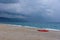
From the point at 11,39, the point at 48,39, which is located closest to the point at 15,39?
the point at 11,39

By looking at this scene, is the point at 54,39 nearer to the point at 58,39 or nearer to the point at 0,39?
the point at 58,39

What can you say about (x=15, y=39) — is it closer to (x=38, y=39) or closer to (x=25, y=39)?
(x=25, y=39)

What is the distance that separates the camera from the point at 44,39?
15.9 meters

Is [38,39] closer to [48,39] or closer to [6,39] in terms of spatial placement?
[48,39]

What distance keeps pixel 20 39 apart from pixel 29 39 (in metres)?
0.93

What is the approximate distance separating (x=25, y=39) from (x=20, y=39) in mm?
535

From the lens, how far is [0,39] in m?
15.1

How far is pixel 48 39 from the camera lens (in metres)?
15.9

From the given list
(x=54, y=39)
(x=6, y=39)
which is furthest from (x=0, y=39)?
(x=54, y=39)

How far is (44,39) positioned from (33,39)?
1169 mm

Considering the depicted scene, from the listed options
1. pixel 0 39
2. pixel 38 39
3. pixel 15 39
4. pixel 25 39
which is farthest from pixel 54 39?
pixel 0 39

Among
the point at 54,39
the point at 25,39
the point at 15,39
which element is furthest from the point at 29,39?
the point at 54,39

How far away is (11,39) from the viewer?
50.6 feet

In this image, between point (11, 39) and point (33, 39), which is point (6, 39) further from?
point (33, 39)
